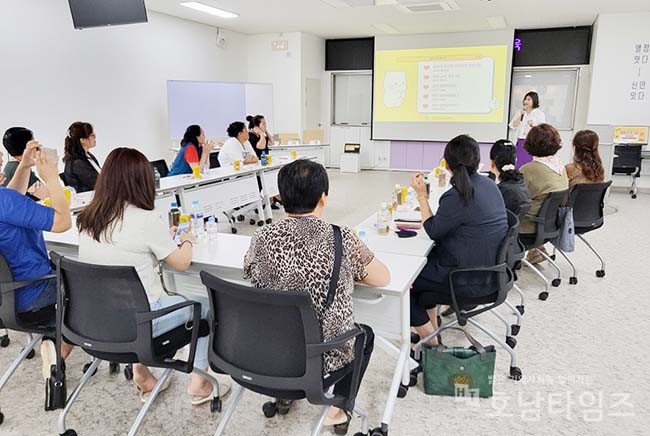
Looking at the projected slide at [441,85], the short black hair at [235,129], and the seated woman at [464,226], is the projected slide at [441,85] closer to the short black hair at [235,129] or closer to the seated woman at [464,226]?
the short black hair at [235,129]

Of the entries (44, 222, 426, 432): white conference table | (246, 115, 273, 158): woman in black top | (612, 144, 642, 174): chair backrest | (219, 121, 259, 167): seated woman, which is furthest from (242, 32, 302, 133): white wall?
(44, 222, 426, 432): white conference table

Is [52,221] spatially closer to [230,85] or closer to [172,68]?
[172,68]

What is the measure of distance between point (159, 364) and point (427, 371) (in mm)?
1290

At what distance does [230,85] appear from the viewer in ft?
29.4

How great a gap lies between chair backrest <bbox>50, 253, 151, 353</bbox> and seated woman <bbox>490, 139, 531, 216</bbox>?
2354mm

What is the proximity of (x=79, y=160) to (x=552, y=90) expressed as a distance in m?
8.40

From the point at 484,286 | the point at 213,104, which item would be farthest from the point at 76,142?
the point at 213,104

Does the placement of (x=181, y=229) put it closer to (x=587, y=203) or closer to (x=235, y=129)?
(x=587, y=203)

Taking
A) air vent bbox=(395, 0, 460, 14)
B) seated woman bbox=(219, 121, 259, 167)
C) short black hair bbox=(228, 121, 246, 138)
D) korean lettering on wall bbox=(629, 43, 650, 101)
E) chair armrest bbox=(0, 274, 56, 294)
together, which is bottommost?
chair armrest bbox=(0, 274, 56, 294)

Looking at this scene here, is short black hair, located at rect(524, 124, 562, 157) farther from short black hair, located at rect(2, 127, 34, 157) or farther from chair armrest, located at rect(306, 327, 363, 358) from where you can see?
short black hair, located at rect(2, 127, 34, 157)

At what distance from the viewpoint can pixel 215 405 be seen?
2.38 meters

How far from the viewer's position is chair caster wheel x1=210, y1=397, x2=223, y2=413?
7.77ft

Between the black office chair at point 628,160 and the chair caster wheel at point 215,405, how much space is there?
24.9 ft

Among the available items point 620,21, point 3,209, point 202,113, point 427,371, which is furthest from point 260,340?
point 620,21
